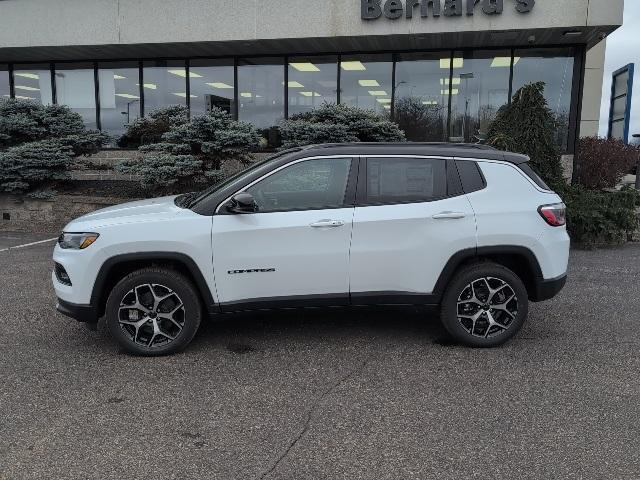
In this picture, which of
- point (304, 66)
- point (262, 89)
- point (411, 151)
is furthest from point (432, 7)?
point (411, 151)

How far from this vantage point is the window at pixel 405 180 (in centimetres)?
464

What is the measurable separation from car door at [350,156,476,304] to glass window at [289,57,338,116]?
9443 mm

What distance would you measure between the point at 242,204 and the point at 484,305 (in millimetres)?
2160

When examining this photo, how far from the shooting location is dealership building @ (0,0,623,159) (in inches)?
444

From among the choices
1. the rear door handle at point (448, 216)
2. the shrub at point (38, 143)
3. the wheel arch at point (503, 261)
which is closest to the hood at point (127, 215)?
the rear door handle at point (448, 216)

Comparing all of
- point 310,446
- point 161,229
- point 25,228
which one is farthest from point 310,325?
point 25,228

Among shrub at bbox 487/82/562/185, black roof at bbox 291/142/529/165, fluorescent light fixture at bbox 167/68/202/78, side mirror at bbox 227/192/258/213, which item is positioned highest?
fluorescent light fixture at bbox 167/68/202/78

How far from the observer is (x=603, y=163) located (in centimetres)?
1255

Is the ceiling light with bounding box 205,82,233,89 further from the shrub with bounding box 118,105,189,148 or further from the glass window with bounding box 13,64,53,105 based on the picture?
the glass window with bounding box 13,64,53,105

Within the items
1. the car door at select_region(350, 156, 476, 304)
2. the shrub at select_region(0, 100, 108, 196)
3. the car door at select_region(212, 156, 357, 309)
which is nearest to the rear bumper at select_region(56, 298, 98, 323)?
the car door at select_region(212, 156, 357, 309)

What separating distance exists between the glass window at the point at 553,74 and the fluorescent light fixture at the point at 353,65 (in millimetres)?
3527

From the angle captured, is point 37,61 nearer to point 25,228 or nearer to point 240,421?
point 25,228

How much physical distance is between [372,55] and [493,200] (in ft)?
31.6

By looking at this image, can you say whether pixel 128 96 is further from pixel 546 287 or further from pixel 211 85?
pixel 546 287
